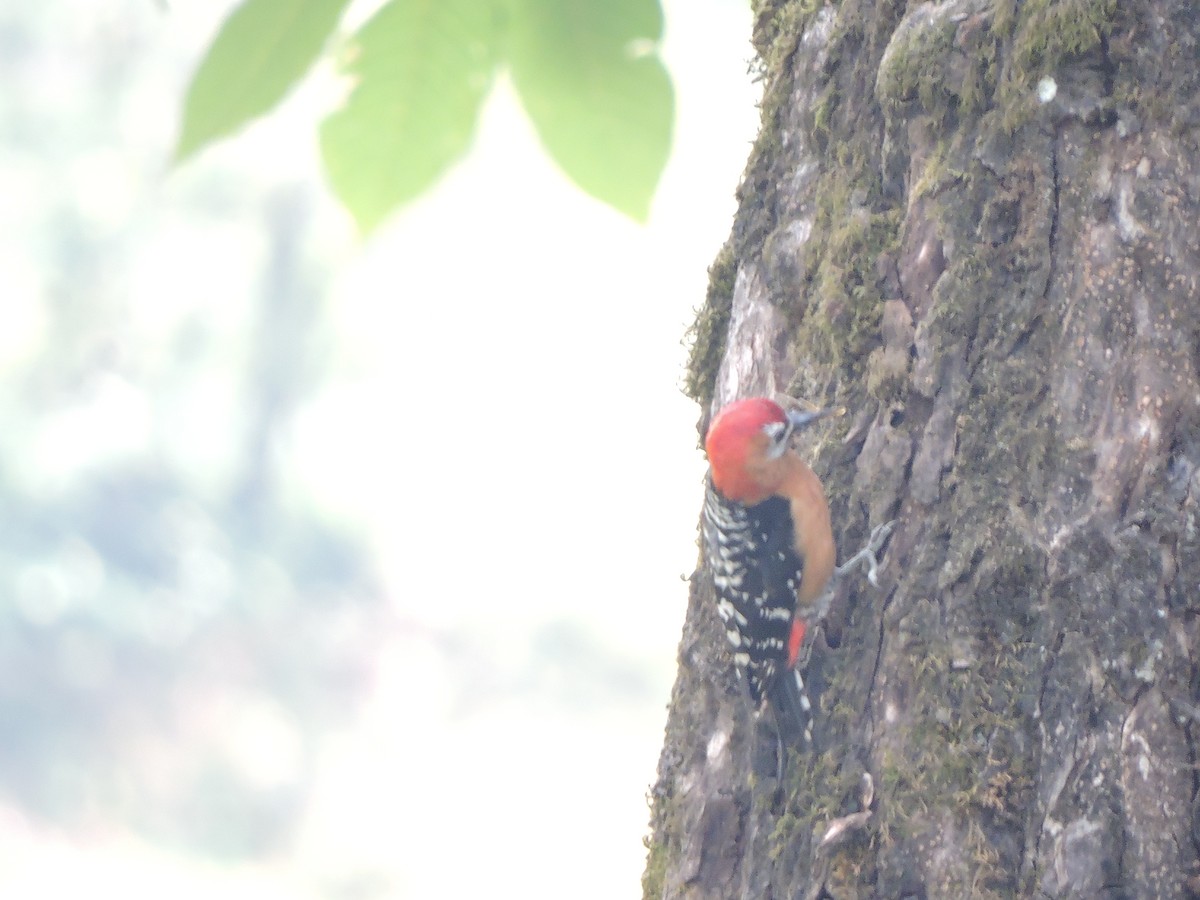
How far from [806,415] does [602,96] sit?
148 centimetres

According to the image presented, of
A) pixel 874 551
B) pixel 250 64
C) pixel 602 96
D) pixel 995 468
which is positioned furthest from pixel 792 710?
pixel 250 64

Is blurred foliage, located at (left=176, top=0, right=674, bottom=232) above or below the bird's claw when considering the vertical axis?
below

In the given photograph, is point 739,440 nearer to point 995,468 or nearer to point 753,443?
point 753,443

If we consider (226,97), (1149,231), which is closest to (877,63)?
(1149,231)

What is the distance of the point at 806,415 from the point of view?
2.43 meters

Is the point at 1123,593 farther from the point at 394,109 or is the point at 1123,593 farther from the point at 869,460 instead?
the point at 394,109

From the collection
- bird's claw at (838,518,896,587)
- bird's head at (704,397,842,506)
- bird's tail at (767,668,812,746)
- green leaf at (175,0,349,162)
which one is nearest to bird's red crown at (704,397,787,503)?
bird's head at (704,397,842,506)

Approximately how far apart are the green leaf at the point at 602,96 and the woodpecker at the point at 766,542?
138 centimetres

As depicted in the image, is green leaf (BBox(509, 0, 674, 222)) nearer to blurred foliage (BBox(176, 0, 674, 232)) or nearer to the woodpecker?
blurred foliage (BBox(176, 0, 674, 232))

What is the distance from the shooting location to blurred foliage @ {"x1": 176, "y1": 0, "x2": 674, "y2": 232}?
1027 mm

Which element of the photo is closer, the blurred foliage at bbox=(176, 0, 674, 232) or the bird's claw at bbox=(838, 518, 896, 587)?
the blurred foliage at bbox=(176, 0, 674, 232)

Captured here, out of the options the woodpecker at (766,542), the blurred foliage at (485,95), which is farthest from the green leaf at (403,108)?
the woodpecker at (766,542)

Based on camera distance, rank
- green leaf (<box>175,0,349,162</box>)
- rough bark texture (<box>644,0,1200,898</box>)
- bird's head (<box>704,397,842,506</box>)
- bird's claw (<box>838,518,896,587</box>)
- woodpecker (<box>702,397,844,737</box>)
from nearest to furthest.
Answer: green leaf (<box>175,0,349,162</box>) → rough bark texture (<box>644,0,1200,898</box>) → bird's claw (<box>838,518,896,587</box>) → woodpecker (<box>702,397,844,737</box>) → bird's head (<box>704,397,842,506</box>)

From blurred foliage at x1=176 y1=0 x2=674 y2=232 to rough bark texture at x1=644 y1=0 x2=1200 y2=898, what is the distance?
117 cm
